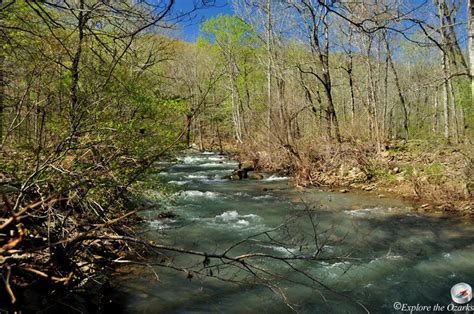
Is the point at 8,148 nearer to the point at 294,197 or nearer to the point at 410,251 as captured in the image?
the point at 410,251

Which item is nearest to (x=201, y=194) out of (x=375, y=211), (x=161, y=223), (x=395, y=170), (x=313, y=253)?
(x=161, y=223)

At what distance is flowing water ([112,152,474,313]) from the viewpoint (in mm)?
4453

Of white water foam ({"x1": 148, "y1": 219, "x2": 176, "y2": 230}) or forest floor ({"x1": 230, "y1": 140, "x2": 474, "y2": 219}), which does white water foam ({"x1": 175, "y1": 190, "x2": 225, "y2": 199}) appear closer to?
white water foam ({"x1": 148, "y1": 219, "x2": 176, "y2": 230})

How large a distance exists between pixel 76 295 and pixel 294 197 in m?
7.84

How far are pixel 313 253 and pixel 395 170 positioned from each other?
6811 millimetres

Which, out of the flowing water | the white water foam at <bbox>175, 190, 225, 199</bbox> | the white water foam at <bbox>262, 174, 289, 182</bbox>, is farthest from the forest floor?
the white water foam at <bbox>175, 190, 225, 199</bbox>

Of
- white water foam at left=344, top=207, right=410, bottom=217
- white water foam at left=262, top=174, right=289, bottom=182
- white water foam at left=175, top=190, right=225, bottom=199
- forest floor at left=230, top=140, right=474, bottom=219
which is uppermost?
forest floor at left=230, top=140, right=474, bottom=219

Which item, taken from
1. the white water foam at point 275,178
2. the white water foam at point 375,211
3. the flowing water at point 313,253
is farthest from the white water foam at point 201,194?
the white water foam at point 375,211

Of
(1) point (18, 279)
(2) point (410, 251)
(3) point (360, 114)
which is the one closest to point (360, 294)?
(2) point (410, 251)

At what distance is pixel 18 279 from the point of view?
2.71m

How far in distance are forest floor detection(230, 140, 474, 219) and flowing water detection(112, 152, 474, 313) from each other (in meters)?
0.74

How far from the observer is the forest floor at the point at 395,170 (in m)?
8.52

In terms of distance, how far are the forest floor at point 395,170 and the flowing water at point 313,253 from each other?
744 millimetres

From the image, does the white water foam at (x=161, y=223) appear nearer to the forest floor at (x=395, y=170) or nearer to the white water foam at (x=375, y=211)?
the white water foam at (x=375, y=211)
